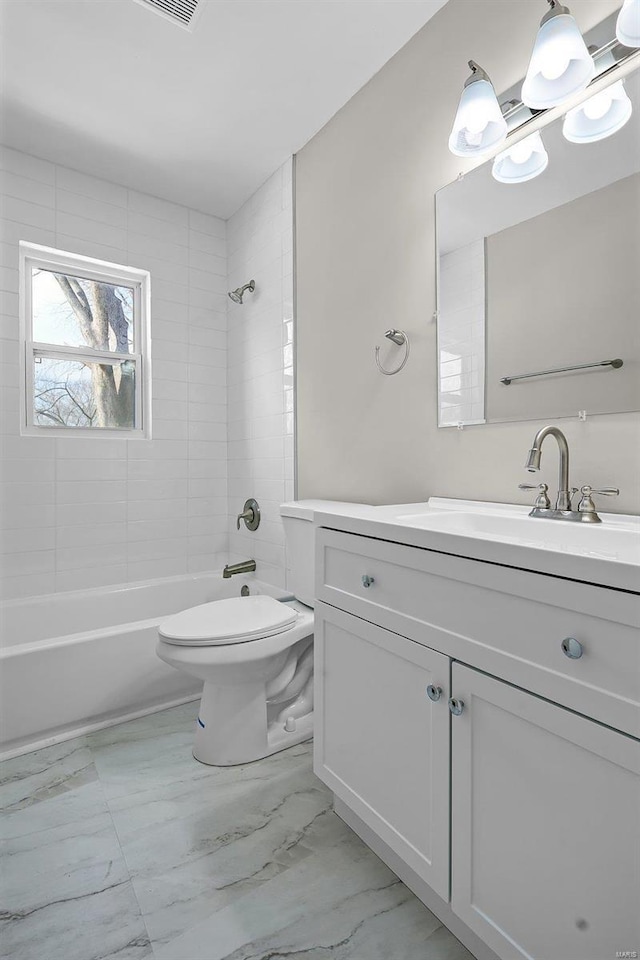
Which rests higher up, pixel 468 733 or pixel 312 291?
pixel 312 291

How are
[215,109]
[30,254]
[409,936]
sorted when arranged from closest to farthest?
[409,936]
[215,109]
[30,254]

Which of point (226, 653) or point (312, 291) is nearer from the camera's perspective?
point (226, 653)

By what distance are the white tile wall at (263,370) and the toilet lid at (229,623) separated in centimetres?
57

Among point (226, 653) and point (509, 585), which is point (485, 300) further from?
point (226, 653)

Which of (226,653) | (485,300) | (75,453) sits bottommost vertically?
(226,653)

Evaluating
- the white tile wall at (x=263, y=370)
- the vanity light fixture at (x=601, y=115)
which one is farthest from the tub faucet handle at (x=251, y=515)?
the vanity light fixture at (x=601, y=115)

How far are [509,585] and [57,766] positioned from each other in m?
1.69

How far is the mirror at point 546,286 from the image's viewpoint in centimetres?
113

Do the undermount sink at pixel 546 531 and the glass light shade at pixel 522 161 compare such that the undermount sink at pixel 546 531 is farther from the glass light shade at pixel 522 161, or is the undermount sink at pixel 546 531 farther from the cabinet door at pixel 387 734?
the glass light shade at pixel 522 161

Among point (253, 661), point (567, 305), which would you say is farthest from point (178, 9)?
point (253, 661)

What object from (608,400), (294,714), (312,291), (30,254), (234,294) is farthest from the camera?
(234,294)

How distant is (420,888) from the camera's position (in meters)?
1.15

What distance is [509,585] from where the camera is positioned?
0.83 metres

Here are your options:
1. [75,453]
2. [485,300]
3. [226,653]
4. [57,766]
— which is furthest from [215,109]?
[57,766]
